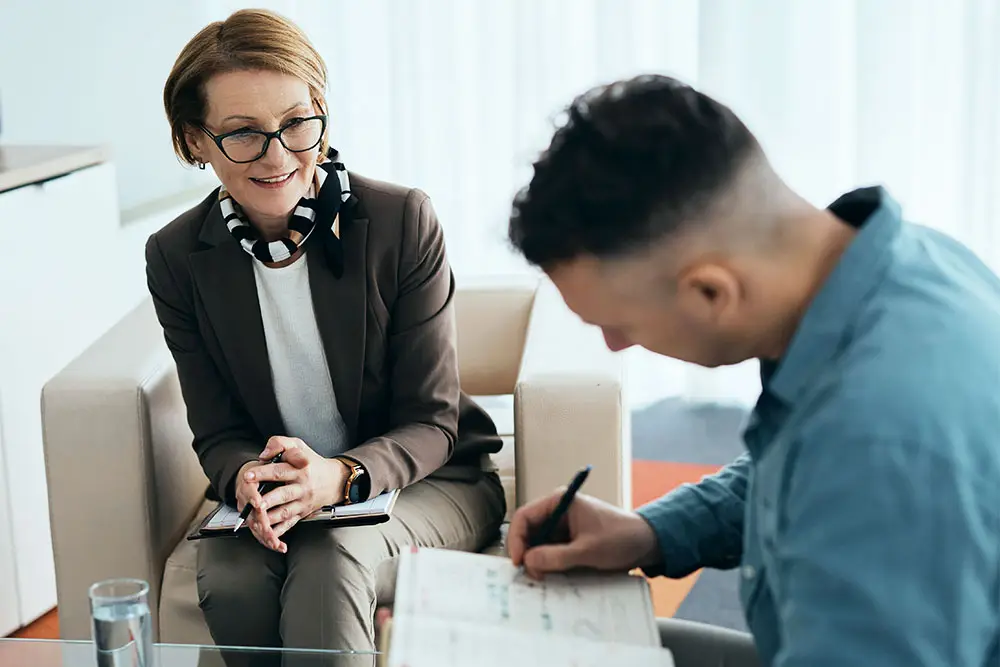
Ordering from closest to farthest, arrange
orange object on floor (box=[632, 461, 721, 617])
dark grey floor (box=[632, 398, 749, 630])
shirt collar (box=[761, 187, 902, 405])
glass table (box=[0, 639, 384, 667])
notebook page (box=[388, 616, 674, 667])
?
shirt collar (box=[761, 187, 902, 405]) → notebook page (box=[388, 616, 674, 667]) → glass table (box=[0, 639, 384, 667]) → orange object on floor (box=[632, 461, 721, 617]) → dark grey floor (box=[632, 398, 749, 630])

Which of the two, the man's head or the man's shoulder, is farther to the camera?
the man's head

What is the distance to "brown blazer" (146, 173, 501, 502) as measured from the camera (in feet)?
5.74

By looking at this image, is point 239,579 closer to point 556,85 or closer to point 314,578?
point 314,578

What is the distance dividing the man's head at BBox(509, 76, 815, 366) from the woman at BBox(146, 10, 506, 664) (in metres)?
0.80

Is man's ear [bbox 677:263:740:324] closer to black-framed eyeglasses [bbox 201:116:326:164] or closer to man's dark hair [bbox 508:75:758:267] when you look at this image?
man's dark hair [bbox 508:75:758:267]

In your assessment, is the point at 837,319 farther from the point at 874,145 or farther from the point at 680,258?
the point at 874,145

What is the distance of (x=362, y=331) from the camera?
1747 millimetres

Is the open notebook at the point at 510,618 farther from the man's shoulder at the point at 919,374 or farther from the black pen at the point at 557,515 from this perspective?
the man's shoulder at the point at 919,374

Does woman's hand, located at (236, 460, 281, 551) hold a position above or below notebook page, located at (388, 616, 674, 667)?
below

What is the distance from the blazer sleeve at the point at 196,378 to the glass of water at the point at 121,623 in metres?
0.47

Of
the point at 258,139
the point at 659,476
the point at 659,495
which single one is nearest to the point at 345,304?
the point at 258,139

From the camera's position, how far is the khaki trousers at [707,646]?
121 centimetres

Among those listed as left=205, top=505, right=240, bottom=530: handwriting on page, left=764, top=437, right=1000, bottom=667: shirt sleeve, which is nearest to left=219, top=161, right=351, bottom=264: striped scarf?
left=205, top=505, right=240, bottom=530: handwriting on page

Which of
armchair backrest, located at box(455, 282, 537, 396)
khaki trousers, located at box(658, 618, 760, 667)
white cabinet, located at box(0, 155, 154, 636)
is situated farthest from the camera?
white cabinet, located at box(0, 155, 154, 636)
